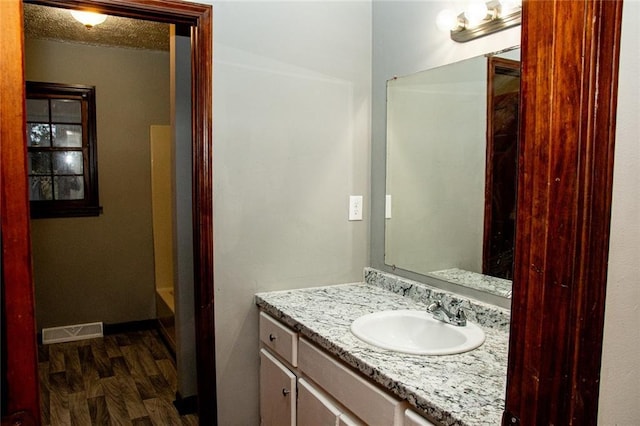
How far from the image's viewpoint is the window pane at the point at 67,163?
13.1 ft

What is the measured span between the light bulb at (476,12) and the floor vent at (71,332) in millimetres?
3823

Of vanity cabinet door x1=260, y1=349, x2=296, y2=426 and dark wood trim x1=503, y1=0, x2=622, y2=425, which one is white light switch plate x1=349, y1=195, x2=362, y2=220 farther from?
dark wood trim x1=503, y1=0, x2=622, y2=425

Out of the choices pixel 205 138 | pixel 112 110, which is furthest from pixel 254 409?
pixel 112 110

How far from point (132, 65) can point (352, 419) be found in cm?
371

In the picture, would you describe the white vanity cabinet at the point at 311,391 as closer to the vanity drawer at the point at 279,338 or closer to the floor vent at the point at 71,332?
the vanity drawer at the point at 279,338

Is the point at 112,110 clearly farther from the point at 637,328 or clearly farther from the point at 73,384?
the point at 637,328

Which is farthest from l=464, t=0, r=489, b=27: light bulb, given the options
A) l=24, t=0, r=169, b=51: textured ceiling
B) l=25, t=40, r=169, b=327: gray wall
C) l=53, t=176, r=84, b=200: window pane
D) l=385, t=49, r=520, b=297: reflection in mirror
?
l=53, t=176, r=84, b=200: window pane

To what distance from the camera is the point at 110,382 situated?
3.31 meters

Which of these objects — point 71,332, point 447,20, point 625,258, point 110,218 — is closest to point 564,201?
point 625,258

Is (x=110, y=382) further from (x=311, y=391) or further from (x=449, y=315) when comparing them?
(x=449, y=315)

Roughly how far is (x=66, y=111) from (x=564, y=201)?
165 inches

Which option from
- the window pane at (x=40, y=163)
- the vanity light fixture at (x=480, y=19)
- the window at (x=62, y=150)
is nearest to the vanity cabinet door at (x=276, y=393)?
the vanity light fixture at (x=480, y=19)

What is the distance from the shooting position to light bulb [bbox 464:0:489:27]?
1742 mm

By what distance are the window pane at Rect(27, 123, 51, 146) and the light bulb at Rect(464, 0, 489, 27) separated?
3464 millimetres
